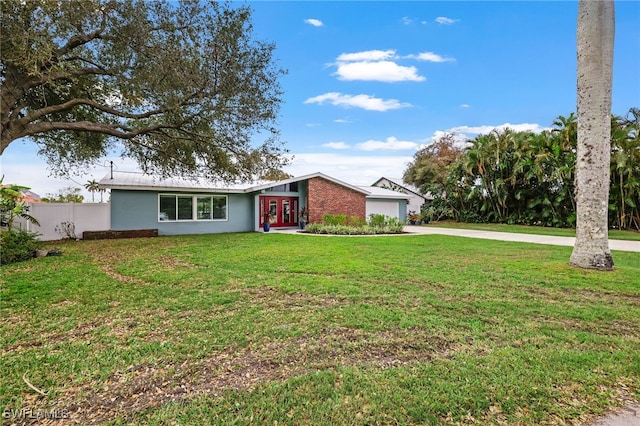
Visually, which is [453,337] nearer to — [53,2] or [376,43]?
[53,2]

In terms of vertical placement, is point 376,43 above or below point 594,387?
above

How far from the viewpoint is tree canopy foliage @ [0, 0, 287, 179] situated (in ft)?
25.2

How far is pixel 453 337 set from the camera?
12.0 feet

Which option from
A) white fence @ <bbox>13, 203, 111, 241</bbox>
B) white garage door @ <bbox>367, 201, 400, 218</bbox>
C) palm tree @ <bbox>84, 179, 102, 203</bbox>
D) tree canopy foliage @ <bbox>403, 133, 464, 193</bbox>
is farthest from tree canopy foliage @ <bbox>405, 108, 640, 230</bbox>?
palm tree @ <bbox>84, 179, 102, 203</bbox>

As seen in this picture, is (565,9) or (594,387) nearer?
(594,387)

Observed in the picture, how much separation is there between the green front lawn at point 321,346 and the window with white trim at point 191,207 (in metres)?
9.08

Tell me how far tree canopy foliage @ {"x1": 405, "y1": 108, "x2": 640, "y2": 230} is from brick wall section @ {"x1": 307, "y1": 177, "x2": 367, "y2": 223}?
9669mm

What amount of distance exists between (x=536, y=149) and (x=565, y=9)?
569 inches

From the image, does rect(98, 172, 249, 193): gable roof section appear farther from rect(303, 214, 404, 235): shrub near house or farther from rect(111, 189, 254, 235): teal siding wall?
rect(303, 214, 404, 235): shrub near house

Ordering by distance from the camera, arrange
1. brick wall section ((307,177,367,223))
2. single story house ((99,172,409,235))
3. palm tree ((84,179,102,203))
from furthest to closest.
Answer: brick wall section ((307,177,367,223)) → palm tree ((84,179,102,203)) → single story house ((99,172,409,235))

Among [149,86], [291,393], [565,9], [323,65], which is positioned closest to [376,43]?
[323,65]

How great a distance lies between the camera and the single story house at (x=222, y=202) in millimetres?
14906

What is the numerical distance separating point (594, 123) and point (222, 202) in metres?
15.5

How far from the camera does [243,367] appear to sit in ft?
9.80
